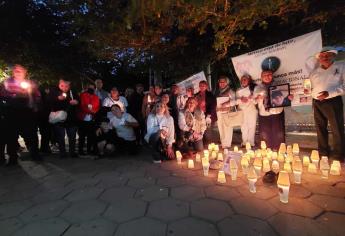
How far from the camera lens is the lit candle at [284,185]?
3.10 meters

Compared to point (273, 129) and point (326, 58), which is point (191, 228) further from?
point (326, 58)

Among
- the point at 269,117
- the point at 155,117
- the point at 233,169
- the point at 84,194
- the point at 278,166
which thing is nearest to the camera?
the point at 84,194

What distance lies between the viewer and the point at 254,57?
6043 mm

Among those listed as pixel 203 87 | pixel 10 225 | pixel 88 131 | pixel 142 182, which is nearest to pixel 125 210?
pixel 142 182

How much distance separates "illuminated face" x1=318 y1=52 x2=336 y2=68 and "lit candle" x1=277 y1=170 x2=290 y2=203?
2.77m

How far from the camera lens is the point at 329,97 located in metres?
4.66

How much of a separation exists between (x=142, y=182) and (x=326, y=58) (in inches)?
165

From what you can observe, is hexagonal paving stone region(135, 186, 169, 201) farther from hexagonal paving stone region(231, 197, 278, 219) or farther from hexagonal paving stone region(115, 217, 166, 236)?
hexagonal paving stone region(231, 197, 278, 219)

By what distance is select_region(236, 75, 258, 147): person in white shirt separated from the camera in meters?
5.84

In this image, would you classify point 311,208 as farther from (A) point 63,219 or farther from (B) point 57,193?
(B) point 57,193

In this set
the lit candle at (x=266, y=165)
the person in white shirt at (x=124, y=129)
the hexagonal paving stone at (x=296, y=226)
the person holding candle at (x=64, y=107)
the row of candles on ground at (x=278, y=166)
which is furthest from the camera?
the person in white shirt at (x=124, y=129)

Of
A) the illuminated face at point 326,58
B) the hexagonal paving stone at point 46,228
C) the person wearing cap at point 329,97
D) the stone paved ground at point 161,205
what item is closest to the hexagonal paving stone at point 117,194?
the stone paved ground at point 161,205

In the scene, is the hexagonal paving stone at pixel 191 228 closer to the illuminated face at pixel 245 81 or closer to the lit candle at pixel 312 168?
the lit candle at pixel 312 168

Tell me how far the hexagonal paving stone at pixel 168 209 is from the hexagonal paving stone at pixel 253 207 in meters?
0.69
